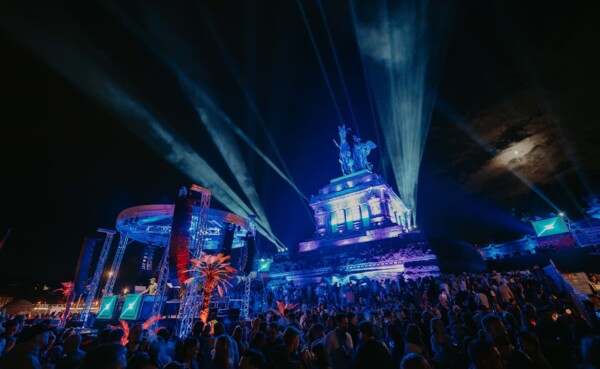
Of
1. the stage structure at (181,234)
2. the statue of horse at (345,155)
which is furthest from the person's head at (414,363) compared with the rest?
the statue of horse at (345,155)

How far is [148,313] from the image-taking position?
16562 millimetres

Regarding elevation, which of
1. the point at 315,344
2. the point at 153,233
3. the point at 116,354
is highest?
the point at 153,233

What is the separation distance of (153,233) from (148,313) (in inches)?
460

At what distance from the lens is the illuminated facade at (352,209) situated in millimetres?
39312

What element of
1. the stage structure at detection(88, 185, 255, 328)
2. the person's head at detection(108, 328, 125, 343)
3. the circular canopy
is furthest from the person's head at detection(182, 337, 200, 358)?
the circular canopy

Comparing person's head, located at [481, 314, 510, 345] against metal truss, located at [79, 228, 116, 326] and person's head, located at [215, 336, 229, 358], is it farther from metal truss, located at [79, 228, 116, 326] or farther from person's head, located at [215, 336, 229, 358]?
metal truss, located at [79, 228, 116, 326]

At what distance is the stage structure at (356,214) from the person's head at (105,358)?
26898 millimetres

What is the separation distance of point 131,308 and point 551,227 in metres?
44.1

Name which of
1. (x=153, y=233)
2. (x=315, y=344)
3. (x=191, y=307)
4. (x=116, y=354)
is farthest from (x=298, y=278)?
(x=116, y=354)

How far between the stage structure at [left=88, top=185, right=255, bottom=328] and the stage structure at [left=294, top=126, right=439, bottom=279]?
42.9 ft

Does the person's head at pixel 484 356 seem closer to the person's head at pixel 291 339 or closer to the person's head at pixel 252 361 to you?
the person's head at pixel 291 339

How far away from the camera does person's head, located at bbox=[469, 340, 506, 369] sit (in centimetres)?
322

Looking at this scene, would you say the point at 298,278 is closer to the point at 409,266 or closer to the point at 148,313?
the point at 409,266

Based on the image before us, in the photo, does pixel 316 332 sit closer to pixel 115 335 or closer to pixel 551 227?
pixel 115 335
